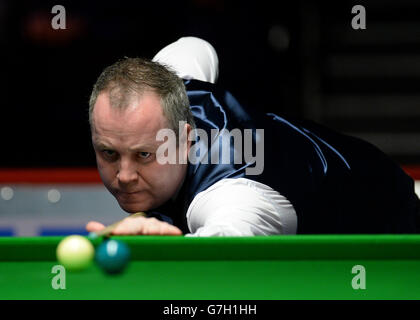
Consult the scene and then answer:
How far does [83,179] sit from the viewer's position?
4.34 m

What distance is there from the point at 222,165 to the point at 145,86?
36 cm

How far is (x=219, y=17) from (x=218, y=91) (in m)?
2.90

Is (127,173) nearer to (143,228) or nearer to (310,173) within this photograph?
(143,228)

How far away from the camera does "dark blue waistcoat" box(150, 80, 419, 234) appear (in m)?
2.58

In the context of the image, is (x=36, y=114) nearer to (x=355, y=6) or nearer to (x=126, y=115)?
(x=355, y=6)

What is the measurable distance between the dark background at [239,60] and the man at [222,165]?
2.83m

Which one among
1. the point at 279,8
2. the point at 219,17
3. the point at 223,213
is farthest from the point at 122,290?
the point at 279,8

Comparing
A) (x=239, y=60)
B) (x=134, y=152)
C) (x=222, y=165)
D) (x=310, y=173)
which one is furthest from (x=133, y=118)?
(x=239, y=60)

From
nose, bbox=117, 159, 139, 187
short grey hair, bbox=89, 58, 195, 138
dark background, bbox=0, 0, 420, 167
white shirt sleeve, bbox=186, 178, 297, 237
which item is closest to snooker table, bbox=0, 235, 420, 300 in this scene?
white shirt sleeve, bbox=186, 178, 297, 237

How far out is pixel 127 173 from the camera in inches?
97.7

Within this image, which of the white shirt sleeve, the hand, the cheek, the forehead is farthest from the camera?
the cheek

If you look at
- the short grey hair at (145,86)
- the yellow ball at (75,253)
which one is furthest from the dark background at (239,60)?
the yellow ball at (75,253)

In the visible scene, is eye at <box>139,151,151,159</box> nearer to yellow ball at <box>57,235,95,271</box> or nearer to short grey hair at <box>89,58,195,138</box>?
short grey hair at <box>89,58,195,138</box>

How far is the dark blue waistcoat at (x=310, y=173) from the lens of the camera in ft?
8.46
